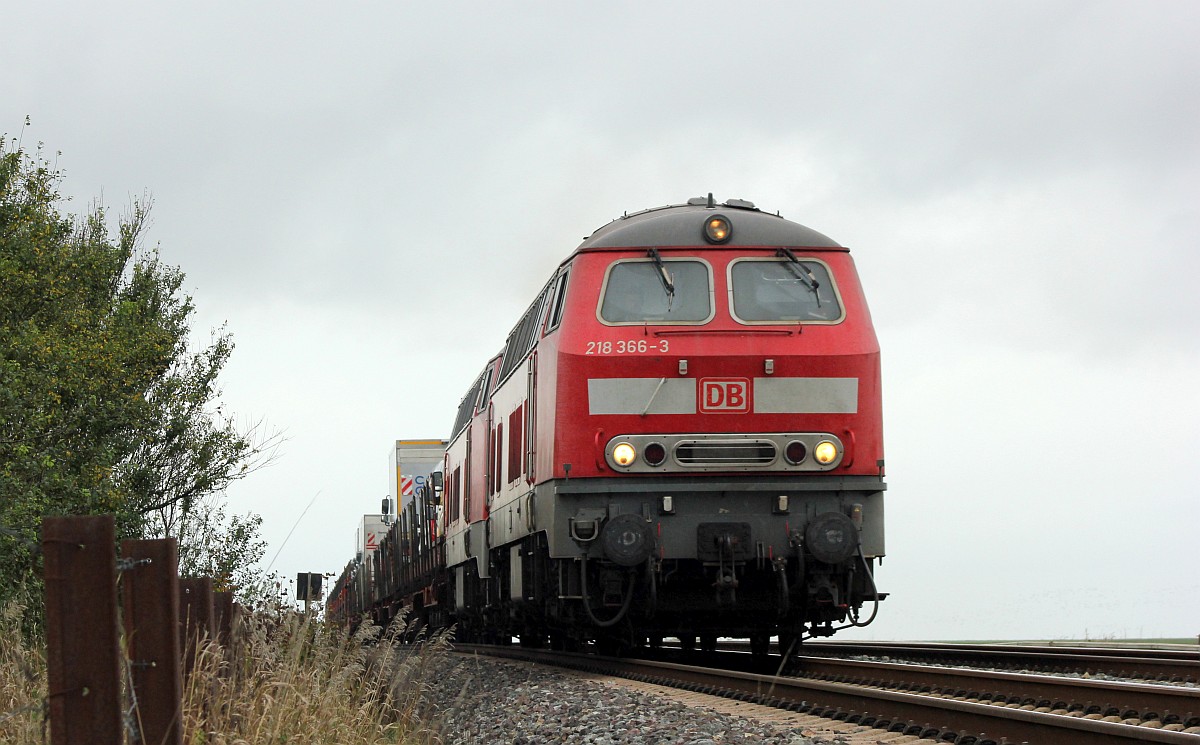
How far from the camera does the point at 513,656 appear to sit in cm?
1539

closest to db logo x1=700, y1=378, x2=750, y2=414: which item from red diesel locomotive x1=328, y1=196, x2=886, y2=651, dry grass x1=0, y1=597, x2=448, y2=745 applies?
red diesel locomotive x1=328, y1=196, x2=886, y2=651

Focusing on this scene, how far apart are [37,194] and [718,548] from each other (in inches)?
661

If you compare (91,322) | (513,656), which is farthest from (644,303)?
(91,322)

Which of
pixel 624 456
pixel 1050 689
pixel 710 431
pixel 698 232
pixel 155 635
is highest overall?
pixel 698 232

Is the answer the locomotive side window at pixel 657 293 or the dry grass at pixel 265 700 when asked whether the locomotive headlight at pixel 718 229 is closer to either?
the locomotive side window at pixel 657 293

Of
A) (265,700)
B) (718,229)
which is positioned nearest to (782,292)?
(718,229)

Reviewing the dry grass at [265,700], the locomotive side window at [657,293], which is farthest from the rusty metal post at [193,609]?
the locomotive side window at [657,293]

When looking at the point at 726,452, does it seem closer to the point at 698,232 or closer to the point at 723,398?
the point at 723,398

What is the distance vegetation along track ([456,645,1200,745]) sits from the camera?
5686 mm

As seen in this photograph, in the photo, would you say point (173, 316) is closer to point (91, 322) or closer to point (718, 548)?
point (91, 322)

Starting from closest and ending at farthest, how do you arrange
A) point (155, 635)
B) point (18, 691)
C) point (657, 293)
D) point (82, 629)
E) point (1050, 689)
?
point (82, 629)
point (155, 635)
point (18, 691)
point (1050, 689)
point (657, 293)

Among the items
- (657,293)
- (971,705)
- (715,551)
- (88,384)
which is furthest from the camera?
(88,384)

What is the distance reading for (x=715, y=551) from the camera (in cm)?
1001

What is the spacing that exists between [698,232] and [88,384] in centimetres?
1122
